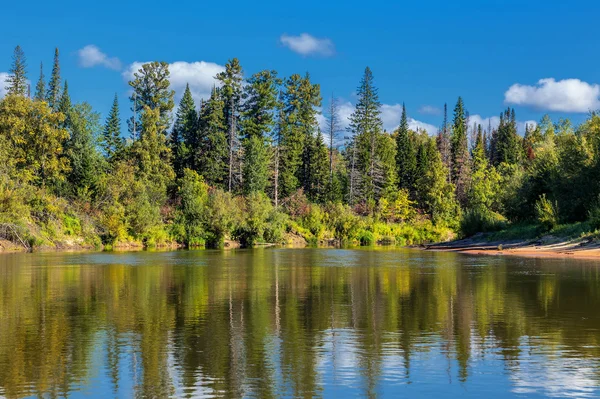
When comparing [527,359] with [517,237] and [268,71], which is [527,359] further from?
[268,71]

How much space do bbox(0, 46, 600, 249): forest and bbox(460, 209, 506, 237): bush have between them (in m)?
0.14

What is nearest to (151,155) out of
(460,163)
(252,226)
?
(252,226)

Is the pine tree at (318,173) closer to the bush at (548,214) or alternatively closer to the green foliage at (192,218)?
the green foliage at (192,218)

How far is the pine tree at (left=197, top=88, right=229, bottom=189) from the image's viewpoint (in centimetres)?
10206

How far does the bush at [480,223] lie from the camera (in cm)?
6438

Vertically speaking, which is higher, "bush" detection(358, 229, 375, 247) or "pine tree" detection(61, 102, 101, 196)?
"pine tree" detection(61, 102, 101, 196)

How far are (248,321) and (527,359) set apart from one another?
25.6 ft

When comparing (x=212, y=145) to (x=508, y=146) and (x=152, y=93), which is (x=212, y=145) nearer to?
→ (x=152, y=93)

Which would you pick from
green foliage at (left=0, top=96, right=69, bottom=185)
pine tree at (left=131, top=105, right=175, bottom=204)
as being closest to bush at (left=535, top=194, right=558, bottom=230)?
pine tree at (left=131, top=105, right=175, bottom=204)

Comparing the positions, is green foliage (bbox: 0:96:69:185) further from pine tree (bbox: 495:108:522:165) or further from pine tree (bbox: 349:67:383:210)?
pine tree (bbox: 495:108:522:165)

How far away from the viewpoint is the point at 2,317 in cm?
1916

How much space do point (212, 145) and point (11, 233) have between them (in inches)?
1804

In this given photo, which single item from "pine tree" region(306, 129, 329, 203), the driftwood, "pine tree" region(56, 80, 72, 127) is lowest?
the driftwood

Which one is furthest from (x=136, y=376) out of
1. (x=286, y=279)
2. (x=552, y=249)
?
(x=552, y=249)
